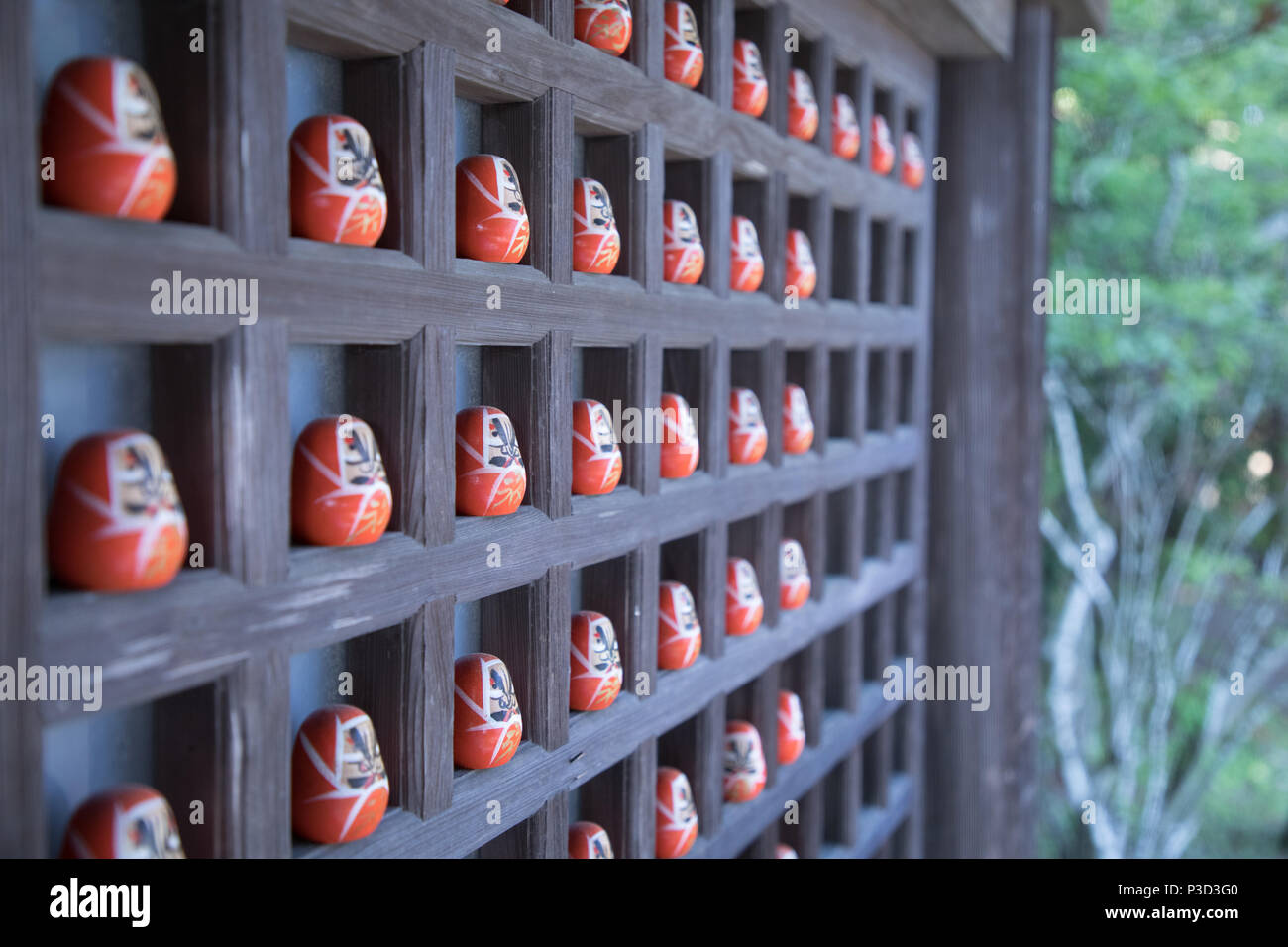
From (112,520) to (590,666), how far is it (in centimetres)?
53

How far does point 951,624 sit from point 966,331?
0.52 metres

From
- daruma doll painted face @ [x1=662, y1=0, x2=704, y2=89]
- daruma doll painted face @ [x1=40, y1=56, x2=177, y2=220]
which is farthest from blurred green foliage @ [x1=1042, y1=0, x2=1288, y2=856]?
daruma doll painted face @ [x1=40, y1=56, x2=177, y2=220]

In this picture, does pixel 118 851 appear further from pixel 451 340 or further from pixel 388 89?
pixel 388 89

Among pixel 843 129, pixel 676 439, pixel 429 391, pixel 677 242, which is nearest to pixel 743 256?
pixel 677 242

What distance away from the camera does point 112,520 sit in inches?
25.2

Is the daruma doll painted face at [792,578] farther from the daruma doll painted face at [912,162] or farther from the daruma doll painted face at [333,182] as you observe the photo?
the daruma doll painted face at [333,182]

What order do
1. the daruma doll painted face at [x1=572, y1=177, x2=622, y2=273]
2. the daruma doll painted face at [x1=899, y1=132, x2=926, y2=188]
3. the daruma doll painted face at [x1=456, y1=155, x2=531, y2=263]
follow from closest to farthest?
the daruma doll painted face at [x1=456, y1=155, x2=531, y2=263], the daruma doll painted face at [x1=572, y1=177, x2=622, y2=273], the daruma doll painted face at [x1=899, y1=132, x2=926, y2=188]

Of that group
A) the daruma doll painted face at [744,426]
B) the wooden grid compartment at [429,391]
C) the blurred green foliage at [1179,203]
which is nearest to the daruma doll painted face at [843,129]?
the wooden grid compartment at [429,391]

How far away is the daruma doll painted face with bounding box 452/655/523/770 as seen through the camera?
3.10 ft

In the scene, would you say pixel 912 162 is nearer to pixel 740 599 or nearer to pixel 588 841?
pixel 740 599

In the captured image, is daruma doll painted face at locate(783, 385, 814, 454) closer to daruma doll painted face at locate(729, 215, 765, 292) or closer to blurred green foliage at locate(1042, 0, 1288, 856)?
daruma doll painted face at locate(729, 215, 765, 292)

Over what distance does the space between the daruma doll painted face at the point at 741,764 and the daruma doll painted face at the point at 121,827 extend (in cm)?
82

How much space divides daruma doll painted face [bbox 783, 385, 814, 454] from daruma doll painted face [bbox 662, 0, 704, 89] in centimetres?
44
